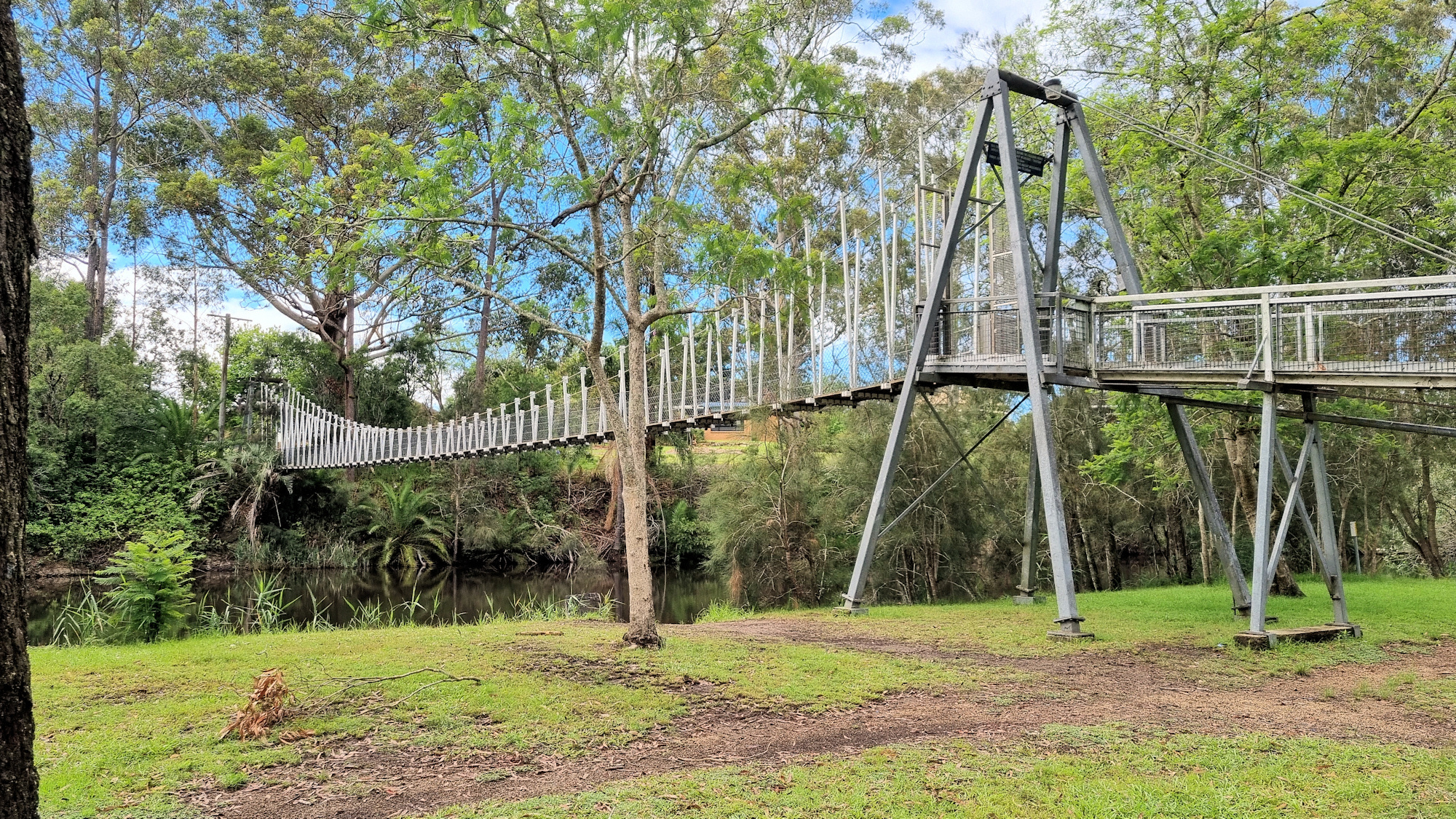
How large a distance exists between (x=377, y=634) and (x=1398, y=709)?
714 centimetres

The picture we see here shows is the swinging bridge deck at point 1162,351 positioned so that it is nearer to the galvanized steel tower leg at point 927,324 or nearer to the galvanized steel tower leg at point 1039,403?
the galvanized steel tower leg at point 927,324

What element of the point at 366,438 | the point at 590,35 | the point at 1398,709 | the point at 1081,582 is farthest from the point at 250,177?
the point at 1398,709

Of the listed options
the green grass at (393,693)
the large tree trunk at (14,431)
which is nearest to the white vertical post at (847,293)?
the green grass at (393,693)

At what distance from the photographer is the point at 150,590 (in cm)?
753

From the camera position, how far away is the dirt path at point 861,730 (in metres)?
3.52

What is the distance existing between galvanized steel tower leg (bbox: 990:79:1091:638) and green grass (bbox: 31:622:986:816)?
6.39 ft

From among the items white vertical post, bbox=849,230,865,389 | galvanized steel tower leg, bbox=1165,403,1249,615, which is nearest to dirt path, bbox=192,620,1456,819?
galvanized steel tower leg, bbox=1165,403,1249,615

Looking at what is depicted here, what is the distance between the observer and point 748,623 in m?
9.13

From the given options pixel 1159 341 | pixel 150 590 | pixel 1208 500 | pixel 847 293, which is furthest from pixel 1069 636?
pixel 150 590

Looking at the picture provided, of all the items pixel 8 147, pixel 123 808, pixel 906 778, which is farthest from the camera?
pixel 906 778

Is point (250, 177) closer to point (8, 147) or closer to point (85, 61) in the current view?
point (85, 61)

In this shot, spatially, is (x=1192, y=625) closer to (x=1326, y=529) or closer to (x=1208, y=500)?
(x=1208, y=500)

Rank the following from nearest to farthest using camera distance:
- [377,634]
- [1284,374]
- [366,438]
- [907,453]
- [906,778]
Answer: [906,778], [1284,374], [377,634], [907,453], [366,438]

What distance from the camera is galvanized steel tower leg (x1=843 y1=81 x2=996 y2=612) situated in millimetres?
8383
